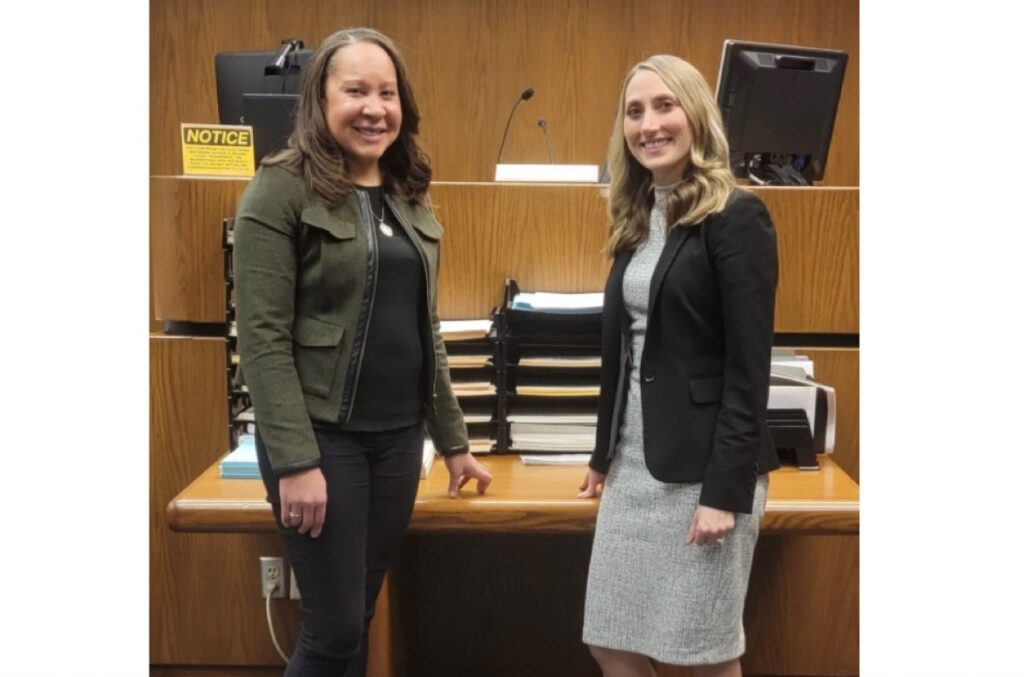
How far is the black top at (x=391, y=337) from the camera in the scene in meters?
1.37

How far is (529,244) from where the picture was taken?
2.10 m

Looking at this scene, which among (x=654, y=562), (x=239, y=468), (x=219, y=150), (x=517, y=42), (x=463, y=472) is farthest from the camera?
(x=517, y=42)

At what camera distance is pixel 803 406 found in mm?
1866

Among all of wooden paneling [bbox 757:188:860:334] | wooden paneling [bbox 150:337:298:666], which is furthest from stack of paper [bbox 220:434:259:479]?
wooden paneling [bbox 757:188:860:334]

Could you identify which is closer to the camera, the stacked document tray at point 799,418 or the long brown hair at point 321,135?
the long brown hair at point 321,135

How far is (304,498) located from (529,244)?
0.98 m

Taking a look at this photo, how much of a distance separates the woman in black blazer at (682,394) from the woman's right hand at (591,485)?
115 mm

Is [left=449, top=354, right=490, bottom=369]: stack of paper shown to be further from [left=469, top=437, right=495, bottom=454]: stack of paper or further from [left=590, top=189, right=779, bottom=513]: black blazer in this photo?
[left=590, top=189, right=779, bottom=513]: black blazer

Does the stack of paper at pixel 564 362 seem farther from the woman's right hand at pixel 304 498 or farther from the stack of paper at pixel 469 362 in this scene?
the woman's right hand at pixel 304 498

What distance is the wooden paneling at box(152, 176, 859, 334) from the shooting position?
2.05 metres

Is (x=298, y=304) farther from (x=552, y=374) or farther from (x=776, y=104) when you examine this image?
(x=776, y=104)

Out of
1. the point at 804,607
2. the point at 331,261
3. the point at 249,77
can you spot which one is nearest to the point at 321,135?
the point at 331,261

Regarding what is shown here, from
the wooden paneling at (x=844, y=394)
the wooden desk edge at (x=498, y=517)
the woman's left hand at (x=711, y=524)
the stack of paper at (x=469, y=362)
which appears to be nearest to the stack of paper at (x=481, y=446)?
the stack of paper at (x=469, y=362)

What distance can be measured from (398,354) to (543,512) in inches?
18.2
